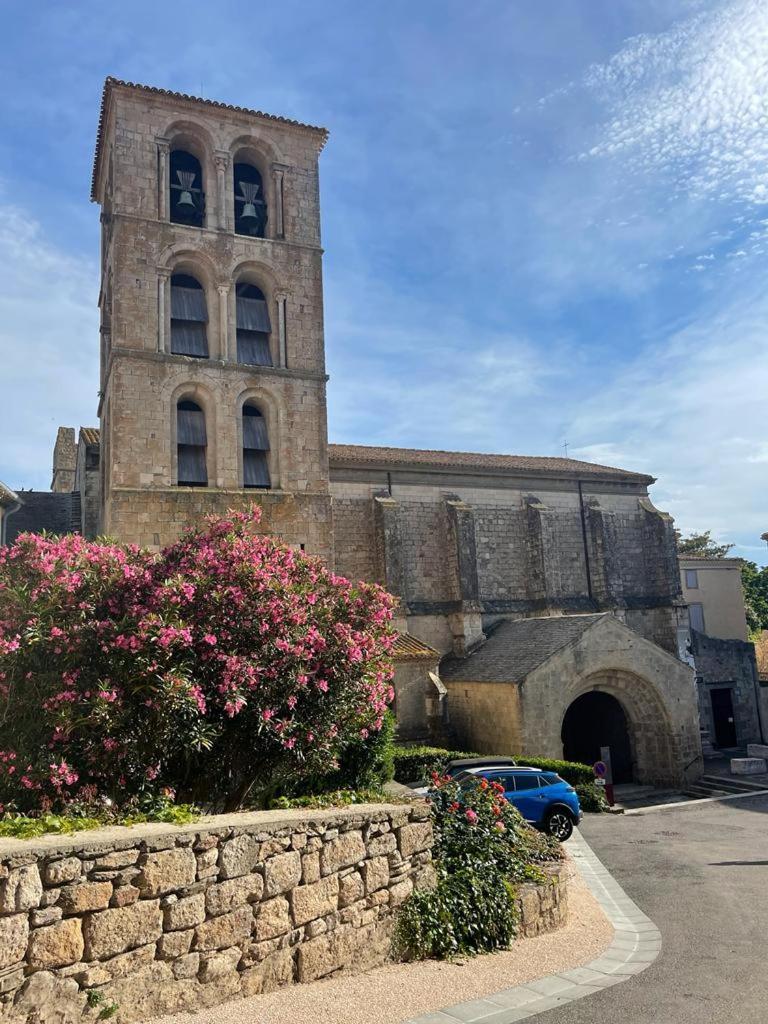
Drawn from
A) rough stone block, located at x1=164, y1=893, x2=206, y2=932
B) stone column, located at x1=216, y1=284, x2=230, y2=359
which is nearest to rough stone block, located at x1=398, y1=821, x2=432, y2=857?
rough stone block, located at x1=164, y1=893, x2=206, y2=932

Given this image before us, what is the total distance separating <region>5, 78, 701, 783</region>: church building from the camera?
22328 millimetres

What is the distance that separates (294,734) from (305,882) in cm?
269

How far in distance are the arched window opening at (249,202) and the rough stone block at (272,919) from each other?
22.1 m

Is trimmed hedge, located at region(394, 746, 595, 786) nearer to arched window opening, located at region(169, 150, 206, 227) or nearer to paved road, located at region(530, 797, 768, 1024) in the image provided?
paved road, located at region(530, 797, 768, 1024)

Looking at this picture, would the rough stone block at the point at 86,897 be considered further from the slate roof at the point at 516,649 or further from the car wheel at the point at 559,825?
the slate roof at the point at 516,649

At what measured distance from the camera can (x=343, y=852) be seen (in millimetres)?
7277

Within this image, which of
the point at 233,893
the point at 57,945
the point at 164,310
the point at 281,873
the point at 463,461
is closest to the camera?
the point at 57,945

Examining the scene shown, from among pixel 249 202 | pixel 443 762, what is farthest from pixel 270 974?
pixel 249 202

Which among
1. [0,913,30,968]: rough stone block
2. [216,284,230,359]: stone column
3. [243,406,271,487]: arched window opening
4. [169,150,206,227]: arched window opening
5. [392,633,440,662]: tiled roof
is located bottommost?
[0,913,30,968]: rough stone block

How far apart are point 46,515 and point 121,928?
73.0ft

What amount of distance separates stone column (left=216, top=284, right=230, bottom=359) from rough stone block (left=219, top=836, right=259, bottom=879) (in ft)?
61.6

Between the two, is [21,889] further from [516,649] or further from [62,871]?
[516,649]

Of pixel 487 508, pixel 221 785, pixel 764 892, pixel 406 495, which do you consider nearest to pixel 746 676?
pixel 487 508

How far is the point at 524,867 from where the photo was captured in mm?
9586
